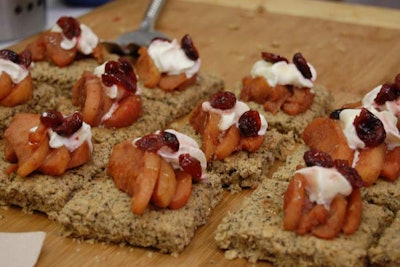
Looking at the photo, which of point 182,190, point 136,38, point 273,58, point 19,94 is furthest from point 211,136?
point 136,38

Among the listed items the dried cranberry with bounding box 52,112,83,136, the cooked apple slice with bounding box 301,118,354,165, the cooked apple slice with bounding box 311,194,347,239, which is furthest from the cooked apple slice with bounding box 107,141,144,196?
the cooked apple slice with bounding box 301,118,354,165

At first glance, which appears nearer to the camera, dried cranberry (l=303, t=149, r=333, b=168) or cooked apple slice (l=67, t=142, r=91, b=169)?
dried cranberry (l=303, t=149, r=333, b=168)

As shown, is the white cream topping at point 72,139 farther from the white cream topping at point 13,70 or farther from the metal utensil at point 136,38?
the metal utensil at point 136,38

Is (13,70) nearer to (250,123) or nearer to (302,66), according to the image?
(250,123)

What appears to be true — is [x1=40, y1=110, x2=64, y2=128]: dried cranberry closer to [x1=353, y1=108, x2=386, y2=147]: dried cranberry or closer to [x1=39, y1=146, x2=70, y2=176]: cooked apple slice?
[x1=39, y1=146, x2=70, y2=176]: cooked apple slice

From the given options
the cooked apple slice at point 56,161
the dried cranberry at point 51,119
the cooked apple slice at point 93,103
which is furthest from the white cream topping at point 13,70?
the cooked apple slice at point 56,161
